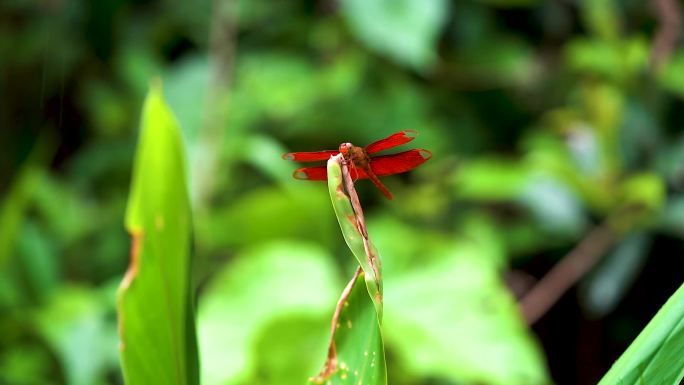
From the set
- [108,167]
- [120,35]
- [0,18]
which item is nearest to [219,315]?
[108,167]

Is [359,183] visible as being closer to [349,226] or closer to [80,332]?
[80,332]

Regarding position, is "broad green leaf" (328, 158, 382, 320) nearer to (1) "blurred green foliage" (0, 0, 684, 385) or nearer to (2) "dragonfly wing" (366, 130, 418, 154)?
(2) "dragonfly wing" (366, 130, 418, 154)

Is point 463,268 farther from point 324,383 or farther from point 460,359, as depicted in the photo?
point 324,383

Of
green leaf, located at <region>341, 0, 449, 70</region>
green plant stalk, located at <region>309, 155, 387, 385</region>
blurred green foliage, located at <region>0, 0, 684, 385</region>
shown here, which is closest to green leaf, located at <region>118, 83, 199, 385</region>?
green plant stalk, located at <region>309, 155, 387, 385</region>

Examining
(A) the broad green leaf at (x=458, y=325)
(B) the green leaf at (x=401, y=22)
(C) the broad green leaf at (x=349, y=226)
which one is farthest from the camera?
(B) the green leaf at (x=401, y=22)

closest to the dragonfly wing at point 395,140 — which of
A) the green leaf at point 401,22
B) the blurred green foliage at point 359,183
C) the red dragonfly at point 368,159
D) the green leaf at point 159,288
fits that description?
the red dragonfly at point 368,159

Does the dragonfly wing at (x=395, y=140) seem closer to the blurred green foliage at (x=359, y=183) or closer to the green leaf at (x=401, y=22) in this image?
the blurred green foliage at (x=359, y=183)
